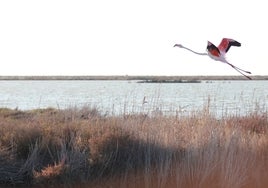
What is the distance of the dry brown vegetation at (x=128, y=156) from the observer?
8.45m

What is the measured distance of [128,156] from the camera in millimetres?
9062

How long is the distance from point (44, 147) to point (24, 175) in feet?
2.24

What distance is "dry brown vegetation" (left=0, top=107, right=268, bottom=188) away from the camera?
8453 mm
